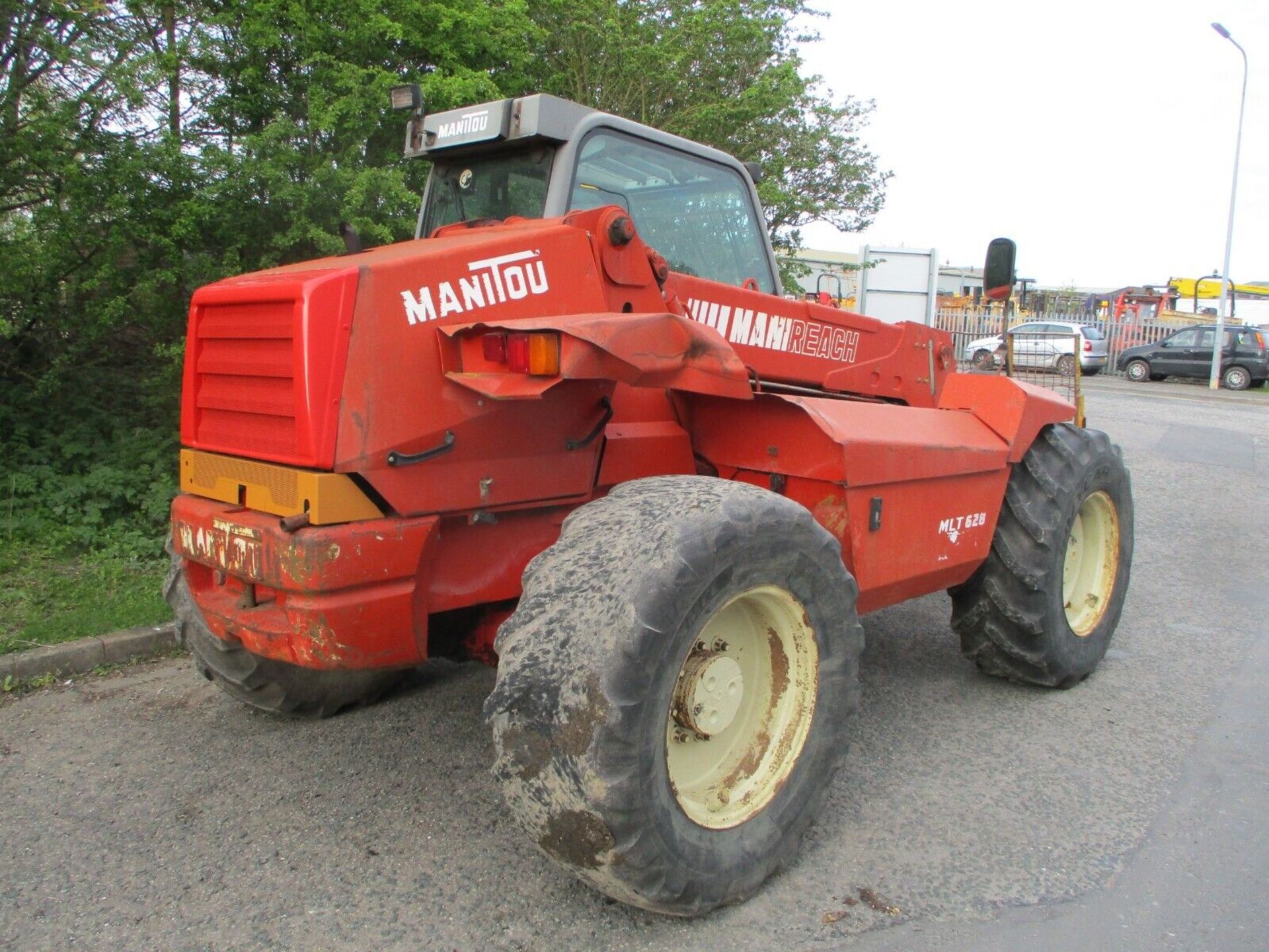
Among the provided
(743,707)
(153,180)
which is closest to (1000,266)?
(743,707)

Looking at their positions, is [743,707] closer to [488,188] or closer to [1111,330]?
Answer: [488,188]

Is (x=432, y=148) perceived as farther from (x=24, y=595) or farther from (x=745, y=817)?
(x=24, y=595)

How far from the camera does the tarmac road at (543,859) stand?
2.85m

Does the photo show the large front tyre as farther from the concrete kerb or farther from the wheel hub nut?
the concrete kerb

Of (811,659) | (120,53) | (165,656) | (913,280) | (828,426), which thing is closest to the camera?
(811,659)

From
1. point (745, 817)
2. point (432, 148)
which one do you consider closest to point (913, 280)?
point (432, 148)

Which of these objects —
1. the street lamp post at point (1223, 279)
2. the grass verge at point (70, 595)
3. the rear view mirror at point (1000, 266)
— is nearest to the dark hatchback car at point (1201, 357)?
the street lamp post at point (1223, 279)

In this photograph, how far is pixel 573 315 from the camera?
10.5 feet

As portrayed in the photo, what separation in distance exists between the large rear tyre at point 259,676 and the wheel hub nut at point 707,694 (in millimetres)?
1454

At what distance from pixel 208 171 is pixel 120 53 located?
813 millimetres

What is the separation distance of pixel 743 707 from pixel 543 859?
780mm

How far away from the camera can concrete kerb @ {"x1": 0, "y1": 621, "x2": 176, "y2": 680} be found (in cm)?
478

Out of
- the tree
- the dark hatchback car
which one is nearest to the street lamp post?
the dark hatchback car

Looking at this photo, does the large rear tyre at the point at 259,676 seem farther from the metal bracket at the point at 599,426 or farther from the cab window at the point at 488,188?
the cab window at the point at 488,188
